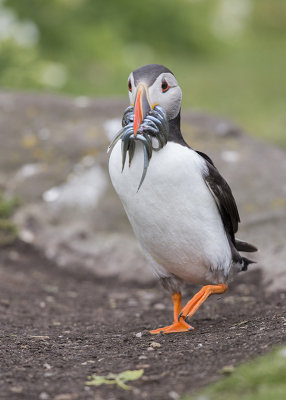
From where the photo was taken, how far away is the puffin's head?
4.39 m

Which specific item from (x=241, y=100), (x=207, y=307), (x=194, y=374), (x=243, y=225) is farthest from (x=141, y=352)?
(x=241, y=100)

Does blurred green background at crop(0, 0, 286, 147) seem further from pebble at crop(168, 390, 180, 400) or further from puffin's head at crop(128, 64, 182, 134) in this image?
pebble at crop(168, 390, 180, 400)

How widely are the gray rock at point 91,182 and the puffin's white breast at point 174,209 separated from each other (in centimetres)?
184

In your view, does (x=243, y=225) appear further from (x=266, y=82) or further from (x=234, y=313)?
(x=266, y=82)

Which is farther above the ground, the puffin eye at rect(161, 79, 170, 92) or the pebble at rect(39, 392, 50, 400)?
the puffin eye at rect(161, 79, 170, 92)

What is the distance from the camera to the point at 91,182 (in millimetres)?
7684

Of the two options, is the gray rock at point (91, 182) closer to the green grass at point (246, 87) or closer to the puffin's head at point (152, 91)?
the puffin's head at point (152, 91)

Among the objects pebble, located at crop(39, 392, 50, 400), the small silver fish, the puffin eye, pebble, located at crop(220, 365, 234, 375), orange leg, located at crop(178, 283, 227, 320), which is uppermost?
the puffin eye

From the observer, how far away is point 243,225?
6992mm

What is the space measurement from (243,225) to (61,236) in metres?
1.99

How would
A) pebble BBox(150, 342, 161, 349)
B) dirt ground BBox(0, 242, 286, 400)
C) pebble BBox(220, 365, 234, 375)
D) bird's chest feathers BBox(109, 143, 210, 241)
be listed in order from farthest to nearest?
bird's chest feathers BBox(109, 143, 210, 241), pebble BBox(150, 342, 161, 349), dirt ground BBox(0, 242, 286, 400), pebble BBox(220, 365, 234, 375)

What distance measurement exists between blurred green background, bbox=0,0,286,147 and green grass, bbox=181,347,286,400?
33.2 ft

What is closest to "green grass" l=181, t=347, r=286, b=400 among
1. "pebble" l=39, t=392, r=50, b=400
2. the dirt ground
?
the dirt ground

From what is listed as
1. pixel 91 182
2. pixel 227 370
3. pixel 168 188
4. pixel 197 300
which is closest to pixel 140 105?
pixel 168 188
